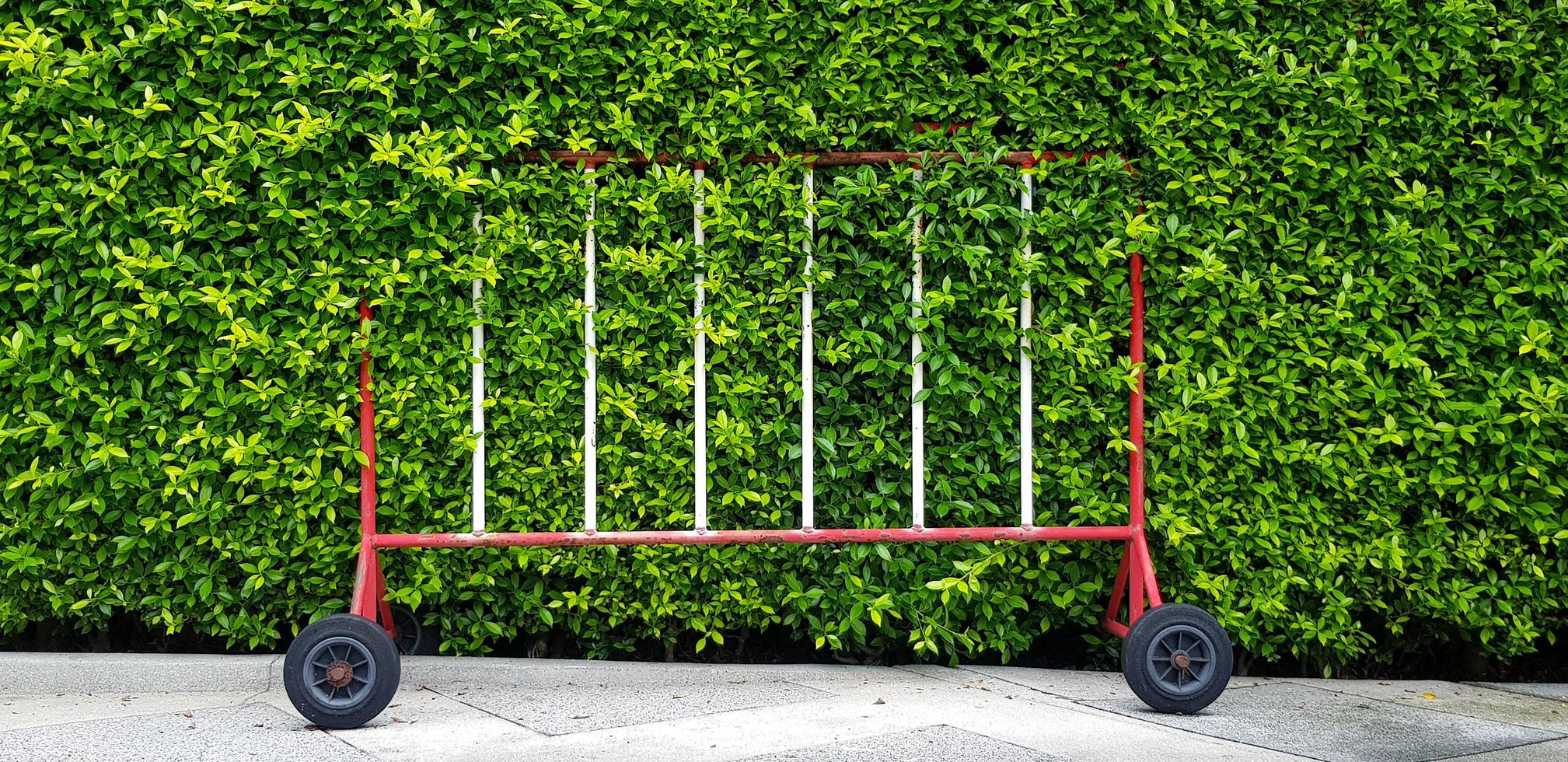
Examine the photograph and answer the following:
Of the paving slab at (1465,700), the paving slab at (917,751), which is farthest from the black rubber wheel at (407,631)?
the paving slab at (1465,700)

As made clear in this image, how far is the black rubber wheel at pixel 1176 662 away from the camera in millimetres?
3352

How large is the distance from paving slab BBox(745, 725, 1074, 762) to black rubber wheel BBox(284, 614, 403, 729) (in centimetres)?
111

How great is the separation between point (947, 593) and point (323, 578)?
2119 millimetres

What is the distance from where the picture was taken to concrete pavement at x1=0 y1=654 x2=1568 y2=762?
3.02 meters

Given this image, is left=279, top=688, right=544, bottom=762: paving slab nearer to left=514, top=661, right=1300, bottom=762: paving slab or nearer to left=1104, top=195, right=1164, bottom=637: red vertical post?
left=514, top=661, right=1300, bottom=762: paving slab

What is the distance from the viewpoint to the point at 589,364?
370 centimetres

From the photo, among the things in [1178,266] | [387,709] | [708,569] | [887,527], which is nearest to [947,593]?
[887,527]

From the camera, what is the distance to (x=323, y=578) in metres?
3.81

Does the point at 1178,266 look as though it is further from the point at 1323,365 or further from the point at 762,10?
the point at 762,10

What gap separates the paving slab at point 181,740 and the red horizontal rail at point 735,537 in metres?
0.62

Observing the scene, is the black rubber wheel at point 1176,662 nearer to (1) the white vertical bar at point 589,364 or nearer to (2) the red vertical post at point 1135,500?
(2) the red vertical post at point 1135,500

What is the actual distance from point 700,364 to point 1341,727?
2.26 metres

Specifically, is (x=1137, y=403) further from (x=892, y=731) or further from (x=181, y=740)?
(x=181, y=740)

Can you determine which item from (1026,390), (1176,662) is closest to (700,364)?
(1026,390)
